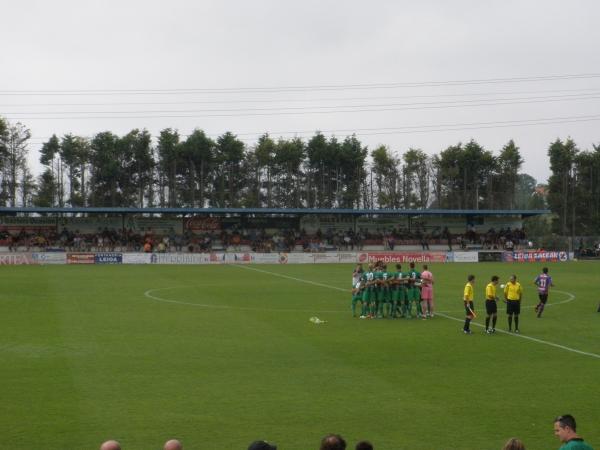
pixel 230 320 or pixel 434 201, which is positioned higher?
pixel 434 201

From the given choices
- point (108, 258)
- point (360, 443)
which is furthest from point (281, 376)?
point (108, 258)

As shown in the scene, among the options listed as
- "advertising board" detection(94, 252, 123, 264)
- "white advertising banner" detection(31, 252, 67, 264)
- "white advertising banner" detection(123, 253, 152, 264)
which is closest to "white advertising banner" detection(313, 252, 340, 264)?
"white advertising banner" detection(123, 253, 152, 264)

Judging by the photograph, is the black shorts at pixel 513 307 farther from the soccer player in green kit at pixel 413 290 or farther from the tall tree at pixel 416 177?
the tall tree at pixel 416 177

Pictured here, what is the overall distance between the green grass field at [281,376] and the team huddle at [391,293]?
941 mm

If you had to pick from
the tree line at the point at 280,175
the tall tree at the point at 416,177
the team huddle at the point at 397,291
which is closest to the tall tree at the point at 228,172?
the tree line at the point at 280,175

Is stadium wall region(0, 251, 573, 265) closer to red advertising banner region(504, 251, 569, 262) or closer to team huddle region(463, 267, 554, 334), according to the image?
red advertising banner region(504, 251, 569, 262)

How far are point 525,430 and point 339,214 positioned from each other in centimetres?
6486

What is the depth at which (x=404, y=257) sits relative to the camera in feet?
217

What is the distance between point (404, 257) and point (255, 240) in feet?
50.4

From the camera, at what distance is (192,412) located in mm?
11977

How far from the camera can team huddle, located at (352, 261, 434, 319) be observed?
2530 cm

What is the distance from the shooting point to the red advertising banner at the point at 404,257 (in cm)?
6562

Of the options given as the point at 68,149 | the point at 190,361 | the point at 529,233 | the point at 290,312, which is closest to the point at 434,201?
the point at 529,233

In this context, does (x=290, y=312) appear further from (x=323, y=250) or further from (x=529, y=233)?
(x=529, y=233)
